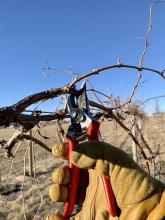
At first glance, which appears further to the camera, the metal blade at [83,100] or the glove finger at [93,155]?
the metal blade at [83,100]

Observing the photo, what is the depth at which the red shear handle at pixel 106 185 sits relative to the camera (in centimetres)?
124

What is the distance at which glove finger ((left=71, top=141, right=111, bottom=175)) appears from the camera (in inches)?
48.4

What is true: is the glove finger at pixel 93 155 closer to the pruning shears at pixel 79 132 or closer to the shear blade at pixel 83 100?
the pruning shears at pixel 79 132

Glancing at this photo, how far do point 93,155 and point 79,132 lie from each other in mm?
130

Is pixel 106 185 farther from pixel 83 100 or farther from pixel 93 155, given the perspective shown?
pixel 83 100

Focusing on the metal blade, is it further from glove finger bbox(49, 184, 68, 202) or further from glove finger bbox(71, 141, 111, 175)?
glove finger bbox(49, 184, 68, 202)

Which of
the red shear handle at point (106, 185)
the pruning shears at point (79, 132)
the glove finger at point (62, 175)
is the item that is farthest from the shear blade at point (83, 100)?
the glove finger at point (62, 175)

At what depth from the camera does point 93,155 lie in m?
1.23

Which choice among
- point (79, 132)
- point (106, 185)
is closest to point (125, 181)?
point (106, 185)

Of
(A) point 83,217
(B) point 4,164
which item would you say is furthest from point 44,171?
(A) point 83,217

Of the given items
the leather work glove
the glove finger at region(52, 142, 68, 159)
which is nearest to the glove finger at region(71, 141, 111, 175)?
the leather work glove

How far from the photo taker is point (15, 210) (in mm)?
5043

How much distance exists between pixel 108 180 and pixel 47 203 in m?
4.13

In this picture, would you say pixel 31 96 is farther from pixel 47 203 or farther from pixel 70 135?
pixel 47 203
